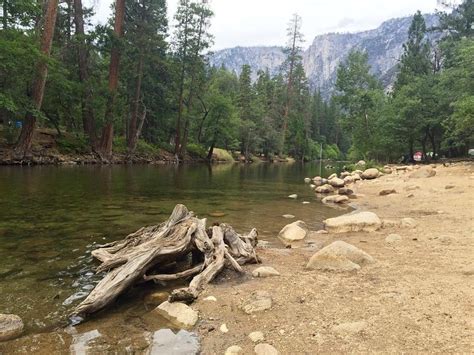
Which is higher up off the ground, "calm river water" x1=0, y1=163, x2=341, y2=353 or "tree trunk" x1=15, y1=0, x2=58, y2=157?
"tree trunk" x1=15, y1=0, x2=58, y2=157

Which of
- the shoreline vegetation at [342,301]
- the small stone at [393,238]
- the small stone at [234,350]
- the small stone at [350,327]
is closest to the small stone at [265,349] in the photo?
the shoreline vegetation at [342,301]

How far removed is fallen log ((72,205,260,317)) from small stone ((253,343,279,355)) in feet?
4.16

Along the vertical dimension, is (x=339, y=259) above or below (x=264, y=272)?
above

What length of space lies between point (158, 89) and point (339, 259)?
3370 cm

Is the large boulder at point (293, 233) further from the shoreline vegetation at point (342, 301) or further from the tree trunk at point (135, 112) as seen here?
the tree trunk at point (135, 112)

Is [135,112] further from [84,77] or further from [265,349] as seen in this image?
[265,349]

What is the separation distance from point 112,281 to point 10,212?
5781 millimetres

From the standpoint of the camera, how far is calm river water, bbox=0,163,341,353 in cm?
369

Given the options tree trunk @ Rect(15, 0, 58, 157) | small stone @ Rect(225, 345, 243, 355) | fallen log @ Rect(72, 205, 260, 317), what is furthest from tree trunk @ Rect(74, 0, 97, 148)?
small stone @ Rect(225, 345, 243, 355)

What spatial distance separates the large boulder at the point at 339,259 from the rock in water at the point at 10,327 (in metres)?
3.49

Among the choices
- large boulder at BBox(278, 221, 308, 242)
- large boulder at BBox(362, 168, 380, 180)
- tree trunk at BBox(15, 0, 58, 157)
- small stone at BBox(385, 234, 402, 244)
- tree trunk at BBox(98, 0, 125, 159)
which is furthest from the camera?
tree trunk at BBox(98, 0, 125, 159)

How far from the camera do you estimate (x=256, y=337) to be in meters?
3.29

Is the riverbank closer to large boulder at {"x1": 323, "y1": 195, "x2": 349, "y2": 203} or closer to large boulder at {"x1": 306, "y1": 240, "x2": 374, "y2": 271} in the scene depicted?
large boulder at {"x1": 306, "y1": 240, "x2": 374, "y2": 271}

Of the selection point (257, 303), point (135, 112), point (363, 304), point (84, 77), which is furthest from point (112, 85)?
point (363, 304)
